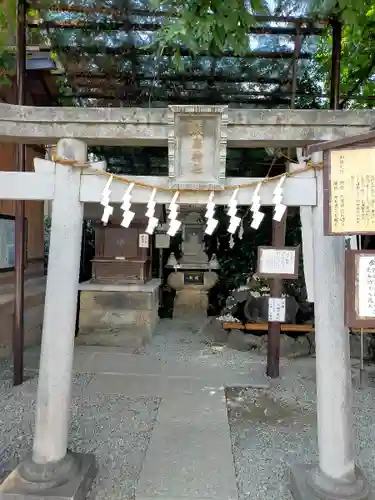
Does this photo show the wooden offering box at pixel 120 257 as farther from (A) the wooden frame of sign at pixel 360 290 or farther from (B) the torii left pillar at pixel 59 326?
(A) the wooden frame of sign at pixel 360 290

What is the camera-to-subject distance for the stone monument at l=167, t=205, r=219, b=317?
10.0 m

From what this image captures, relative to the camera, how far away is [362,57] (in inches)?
234

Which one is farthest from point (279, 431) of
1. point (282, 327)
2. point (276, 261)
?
point (282, 327)

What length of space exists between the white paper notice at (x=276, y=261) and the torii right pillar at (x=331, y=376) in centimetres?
260

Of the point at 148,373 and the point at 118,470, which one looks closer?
the point at 118,470

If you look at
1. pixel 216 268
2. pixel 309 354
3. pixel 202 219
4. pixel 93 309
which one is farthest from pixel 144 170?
pixel 309 354

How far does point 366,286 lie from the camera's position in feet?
8.71

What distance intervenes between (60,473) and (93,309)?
477cm

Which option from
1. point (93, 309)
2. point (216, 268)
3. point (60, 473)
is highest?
point (216, 268)

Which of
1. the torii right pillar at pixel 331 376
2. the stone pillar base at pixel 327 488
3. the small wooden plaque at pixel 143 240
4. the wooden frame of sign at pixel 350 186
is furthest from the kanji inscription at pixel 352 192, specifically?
the small wooden plaque at pixel 143 240

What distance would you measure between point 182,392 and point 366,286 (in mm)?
3118

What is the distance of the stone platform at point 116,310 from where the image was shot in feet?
24.4

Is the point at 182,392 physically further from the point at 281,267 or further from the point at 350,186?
the point at 350,186

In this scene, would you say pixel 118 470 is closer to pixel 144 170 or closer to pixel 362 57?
pixel 362 57
